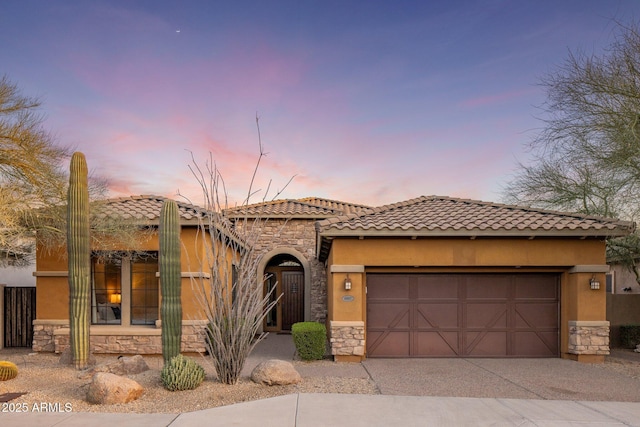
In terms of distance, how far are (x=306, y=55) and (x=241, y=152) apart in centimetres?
330

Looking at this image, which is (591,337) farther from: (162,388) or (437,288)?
(162,388)

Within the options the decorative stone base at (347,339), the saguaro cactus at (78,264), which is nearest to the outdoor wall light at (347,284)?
the decorative stone base at (347,339)

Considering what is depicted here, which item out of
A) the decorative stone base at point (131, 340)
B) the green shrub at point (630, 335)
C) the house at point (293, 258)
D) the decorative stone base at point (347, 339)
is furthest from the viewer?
the house at point (293, 258)

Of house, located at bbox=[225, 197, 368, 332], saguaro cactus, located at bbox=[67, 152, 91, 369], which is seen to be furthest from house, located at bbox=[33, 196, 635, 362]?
house, located at bbox=[225, 197, 368, 332]

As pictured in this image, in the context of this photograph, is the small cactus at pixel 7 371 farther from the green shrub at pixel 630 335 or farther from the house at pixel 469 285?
the green shrub at pixel 630 335

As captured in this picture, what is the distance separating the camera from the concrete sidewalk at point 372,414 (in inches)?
264

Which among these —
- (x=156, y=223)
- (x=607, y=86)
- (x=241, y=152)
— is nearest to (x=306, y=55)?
(x=241, y=152)

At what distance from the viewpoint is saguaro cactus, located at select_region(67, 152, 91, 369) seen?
1030 cm

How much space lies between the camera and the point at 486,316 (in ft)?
41.9

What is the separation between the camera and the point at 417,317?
12.7 m

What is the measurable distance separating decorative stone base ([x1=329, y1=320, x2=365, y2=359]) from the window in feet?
15.3

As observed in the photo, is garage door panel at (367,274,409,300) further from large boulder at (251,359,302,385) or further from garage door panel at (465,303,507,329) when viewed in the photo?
large boulder at (251,359,302,385)

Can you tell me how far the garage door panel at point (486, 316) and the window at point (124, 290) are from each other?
25.9 ft

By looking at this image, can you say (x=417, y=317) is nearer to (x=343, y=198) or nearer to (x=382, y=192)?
(x=382, y=192)
